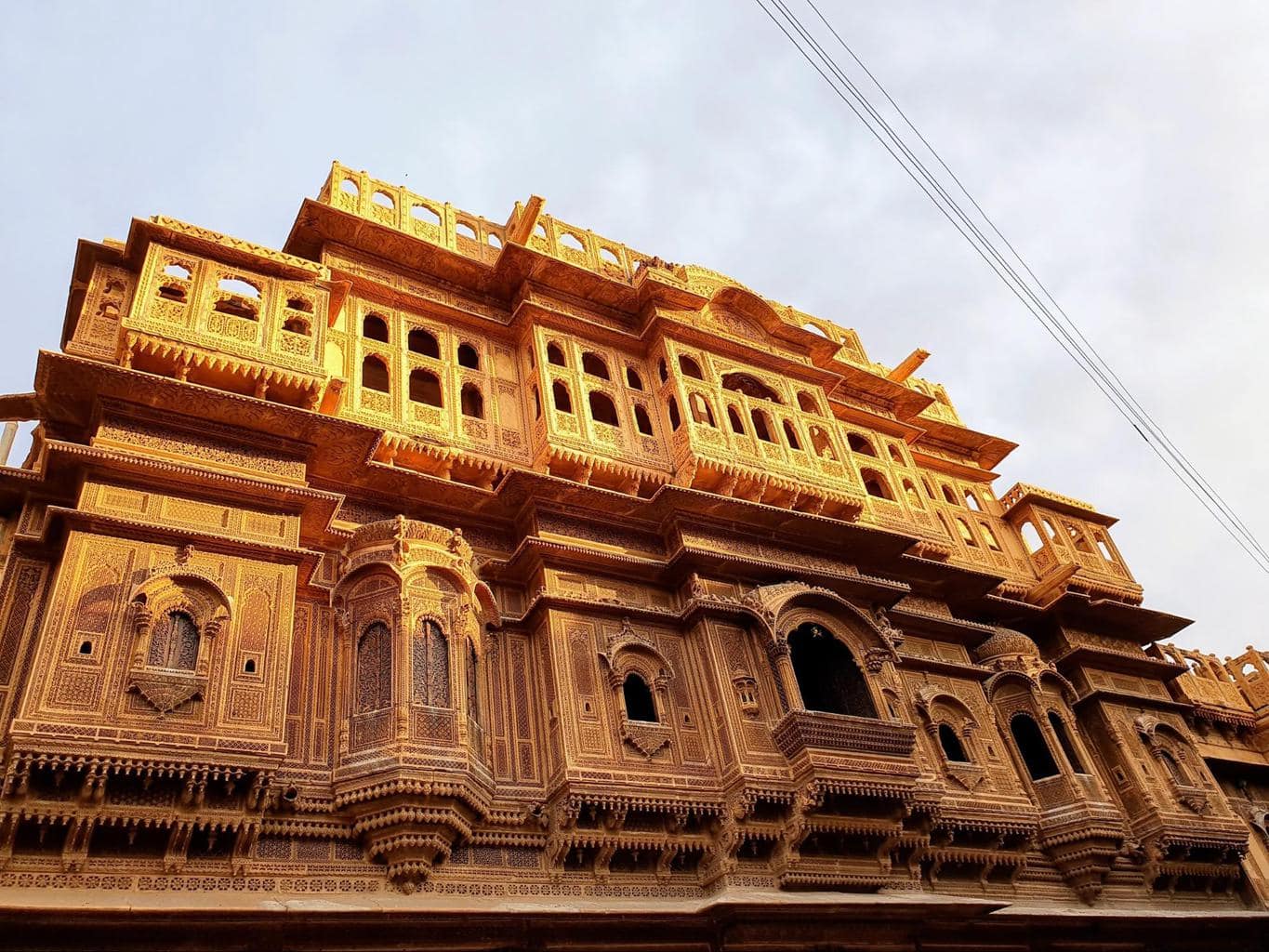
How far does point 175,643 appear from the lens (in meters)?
9.42

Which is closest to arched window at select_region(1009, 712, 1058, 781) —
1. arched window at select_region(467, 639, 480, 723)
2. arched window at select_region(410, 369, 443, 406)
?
arched window at select_region(467, 639, 480, 723)

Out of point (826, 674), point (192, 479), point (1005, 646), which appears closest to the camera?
point (192, 479)

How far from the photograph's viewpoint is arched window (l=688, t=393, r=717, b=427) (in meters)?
15.3

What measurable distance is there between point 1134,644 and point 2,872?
61.4 feet

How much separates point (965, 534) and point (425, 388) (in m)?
11.4

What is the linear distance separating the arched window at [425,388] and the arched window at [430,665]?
15.2 ft

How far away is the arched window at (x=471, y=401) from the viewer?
14.6 metres

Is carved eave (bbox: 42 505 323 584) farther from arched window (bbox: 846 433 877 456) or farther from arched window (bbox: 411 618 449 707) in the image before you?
arched window (bbox: 846 433 877 456)

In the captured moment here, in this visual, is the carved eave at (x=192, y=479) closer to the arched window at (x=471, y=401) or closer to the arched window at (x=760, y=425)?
the arched window at (x=471, y=401)

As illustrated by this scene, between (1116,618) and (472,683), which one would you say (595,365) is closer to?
(472,683)

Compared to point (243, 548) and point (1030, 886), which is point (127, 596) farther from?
point (1030, 886)

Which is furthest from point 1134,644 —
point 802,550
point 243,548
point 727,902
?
point 243,548

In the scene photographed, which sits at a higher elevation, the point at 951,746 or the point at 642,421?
the point at 642,421

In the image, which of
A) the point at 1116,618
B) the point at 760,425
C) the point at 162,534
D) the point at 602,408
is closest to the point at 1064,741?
the point at 1116,618
